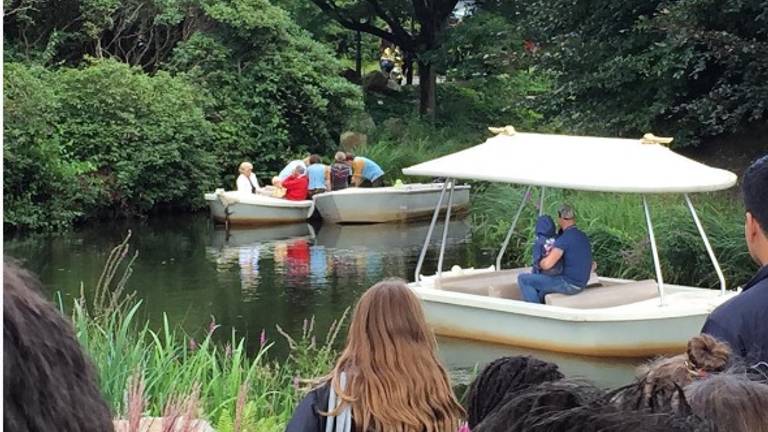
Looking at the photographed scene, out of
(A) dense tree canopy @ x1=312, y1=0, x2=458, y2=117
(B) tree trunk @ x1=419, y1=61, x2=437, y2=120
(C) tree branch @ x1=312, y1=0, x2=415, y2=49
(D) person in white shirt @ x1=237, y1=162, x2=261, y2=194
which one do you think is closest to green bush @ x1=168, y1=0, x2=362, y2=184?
(D) person in white shirt @ x1=237, y1=162, x2=261, y2=194

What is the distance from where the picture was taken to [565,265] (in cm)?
1073

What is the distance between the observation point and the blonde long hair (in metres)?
3.40

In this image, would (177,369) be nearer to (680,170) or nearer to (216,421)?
(216,421)

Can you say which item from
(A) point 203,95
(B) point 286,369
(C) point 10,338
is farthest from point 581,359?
(A) point 203,95

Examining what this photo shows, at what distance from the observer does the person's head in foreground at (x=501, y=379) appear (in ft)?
8.13

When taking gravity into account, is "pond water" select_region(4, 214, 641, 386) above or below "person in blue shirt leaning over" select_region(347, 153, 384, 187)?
below

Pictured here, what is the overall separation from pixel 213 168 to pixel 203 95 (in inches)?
79.4

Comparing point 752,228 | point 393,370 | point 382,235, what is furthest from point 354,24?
point 752,228

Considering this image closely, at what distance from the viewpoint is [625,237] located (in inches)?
594

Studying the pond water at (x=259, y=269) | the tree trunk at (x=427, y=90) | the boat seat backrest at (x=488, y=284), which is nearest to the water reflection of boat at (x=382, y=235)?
the pond water at (x=259, y=269)

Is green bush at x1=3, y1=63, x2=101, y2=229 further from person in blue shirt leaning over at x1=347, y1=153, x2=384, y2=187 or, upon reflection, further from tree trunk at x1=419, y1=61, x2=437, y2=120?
tree trunk at x1=419, y1=61, x2=437, y2=120

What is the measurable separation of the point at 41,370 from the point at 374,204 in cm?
2175

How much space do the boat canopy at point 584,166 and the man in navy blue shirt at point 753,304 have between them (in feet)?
23.9

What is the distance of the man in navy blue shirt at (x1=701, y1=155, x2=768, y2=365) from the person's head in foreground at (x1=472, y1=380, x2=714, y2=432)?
1503mm
